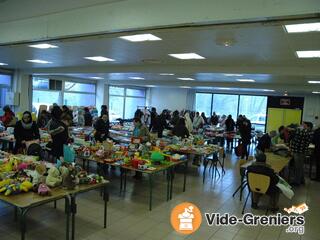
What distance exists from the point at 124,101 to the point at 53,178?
14.3 m

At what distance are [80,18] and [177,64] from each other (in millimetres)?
4265

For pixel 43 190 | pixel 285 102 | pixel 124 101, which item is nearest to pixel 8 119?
pixel 43 190

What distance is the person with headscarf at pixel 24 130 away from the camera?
5457 mm

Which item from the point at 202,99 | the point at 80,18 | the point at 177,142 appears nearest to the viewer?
the point at 80,18

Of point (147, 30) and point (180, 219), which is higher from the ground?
point (147, 30)

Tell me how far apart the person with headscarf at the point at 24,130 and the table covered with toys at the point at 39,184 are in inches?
59.0

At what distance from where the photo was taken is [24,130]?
18.0 ft

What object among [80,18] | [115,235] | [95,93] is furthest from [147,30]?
[95,93]

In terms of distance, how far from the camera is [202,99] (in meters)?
18.0

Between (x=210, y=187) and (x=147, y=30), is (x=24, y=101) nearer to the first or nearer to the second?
(x=210, y=187)

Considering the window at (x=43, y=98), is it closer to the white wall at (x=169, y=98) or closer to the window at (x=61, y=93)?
the window at (x=61, y=93)

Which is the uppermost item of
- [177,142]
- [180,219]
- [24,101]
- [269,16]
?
[269,16]

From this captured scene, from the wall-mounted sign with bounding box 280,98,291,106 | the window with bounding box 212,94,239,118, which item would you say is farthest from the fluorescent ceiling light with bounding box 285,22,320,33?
the window with bounding box 212,94,239,118

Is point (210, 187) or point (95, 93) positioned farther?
point (95, 93)
